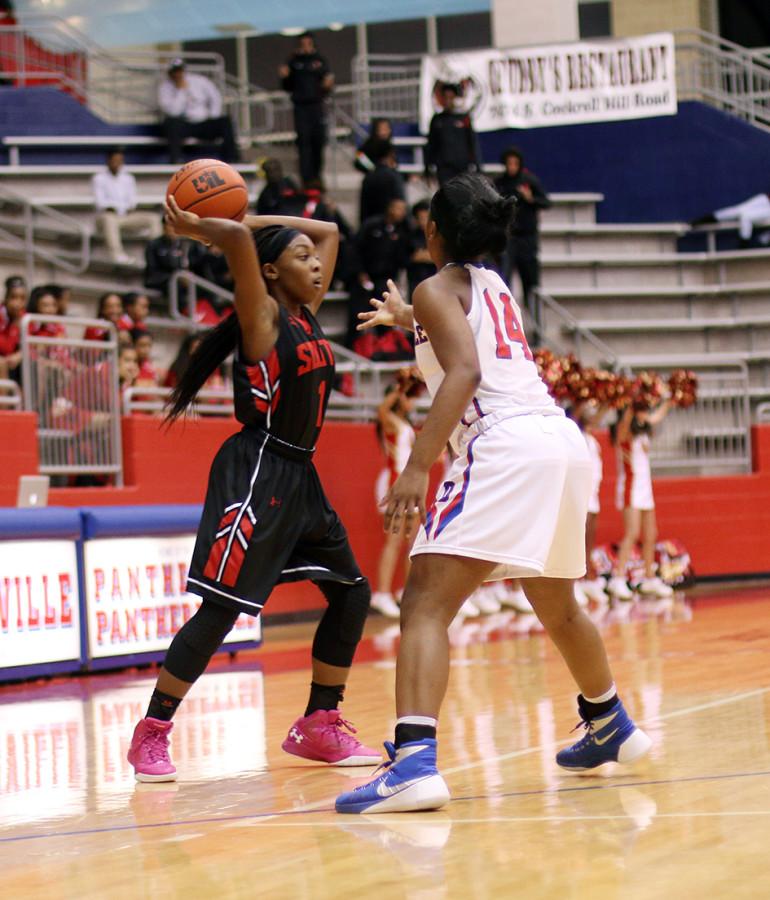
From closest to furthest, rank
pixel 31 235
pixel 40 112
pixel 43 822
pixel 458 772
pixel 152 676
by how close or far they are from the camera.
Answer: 1. pixel 43 822
2. pixel 458 772
3. pixel 152 676
4. pixel 31 235
5. pixel 40 112

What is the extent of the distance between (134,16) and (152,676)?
1771cm

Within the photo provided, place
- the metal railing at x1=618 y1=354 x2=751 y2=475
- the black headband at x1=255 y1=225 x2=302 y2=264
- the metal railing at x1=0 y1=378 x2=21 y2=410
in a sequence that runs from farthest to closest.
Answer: the metal railing at x1=618 y1=354 x2=751 y2=475, the metal railing at x1=0 y1=378 x2=21 y2=410, the black headband at x1=255 y1=225 x2=302 y2=264

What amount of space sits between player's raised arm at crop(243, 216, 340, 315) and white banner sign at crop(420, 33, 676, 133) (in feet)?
47.7

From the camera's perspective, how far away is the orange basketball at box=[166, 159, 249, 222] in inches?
225

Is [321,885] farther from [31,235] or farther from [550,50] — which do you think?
[550,50]

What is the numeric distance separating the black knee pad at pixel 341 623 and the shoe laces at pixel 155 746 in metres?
0.69

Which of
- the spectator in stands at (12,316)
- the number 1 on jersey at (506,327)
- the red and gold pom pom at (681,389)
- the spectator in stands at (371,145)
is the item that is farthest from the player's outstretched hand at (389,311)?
the spectator in stands at (371,145)

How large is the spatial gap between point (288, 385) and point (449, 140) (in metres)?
13.4

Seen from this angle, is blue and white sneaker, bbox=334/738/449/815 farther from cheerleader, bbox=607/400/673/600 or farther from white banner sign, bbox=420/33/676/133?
white banner sign, bbox=420/33/676/133

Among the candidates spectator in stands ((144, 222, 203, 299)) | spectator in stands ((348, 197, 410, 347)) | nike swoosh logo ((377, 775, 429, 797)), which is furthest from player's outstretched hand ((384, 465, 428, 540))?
spectator in stands ((348, 197, 410, 347))

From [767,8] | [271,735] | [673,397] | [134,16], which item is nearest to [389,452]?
[673,397]

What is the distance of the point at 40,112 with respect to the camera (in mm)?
19797

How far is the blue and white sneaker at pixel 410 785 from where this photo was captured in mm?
4703

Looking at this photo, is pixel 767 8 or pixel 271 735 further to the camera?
pixel 767 8
